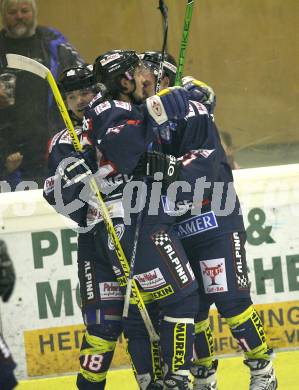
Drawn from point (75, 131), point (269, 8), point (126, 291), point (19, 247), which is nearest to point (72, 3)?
point (269, 8)

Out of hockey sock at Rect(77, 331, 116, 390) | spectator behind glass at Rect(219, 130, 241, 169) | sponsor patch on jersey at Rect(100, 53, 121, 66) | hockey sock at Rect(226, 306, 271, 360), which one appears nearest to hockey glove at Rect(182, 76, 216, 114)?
sponsor patch on jersey at Rect(100, 53, 121, 66)

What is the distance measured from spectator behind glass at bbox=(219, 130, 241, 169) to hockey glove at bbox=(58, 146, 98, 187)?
6.78ft

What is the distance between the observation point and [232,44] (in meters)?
7.61

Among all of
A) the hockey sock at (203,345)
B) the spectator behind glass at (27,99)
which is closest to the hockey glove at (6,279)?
the hockey sock at (203,345)

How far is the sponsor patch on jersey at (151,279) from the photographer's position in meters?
5.13

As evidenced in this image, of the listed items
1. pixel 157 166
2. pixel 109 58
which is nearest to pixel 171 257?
pixel 157 166

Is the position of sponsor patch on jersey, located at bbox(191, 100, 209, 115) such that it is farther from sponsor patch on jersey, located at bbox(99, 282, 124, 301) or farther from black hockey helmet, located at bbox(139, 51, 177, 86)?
sponsor patch on jersey, located at bbox(99, 282, 124, 301)

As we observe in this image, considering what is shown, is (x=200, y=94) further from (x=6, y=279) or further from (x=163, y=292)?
(x=6, y=279)

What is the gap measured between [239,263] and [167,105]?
35.9 inches

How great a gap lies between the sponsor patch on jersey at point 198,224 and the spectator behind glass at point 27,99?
69.4 inches

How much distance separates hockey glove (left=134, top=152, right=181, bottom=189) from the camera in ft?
16.8

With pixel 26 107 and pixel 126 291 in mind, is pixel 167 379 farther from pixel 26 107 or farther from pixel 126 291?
pixel 26 107

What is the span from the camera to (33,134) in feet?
23.4

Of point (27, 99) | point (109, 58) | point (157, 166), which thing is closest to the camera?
point (157, 166)
